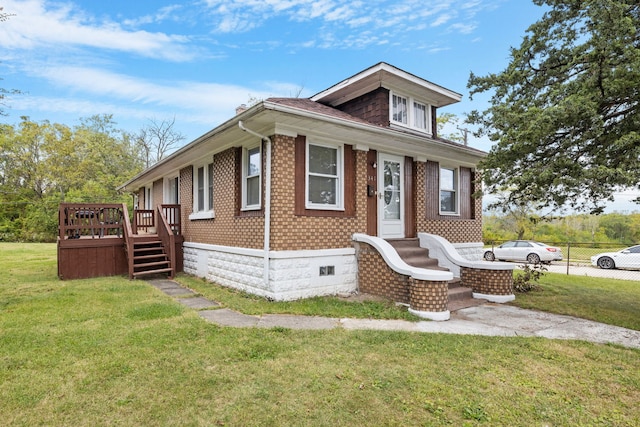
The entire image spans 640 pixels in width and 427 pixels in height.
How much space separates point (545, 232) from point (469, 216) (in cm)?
2886

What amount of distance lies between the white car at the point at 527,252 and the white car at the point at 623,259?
228 centimetres

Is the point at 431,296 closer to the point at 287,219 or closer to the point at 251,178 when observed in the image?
the point at 287,219

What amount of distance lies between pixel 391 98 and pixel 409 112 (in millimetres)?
701

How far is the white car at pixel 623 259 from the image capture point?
1534 centimetres

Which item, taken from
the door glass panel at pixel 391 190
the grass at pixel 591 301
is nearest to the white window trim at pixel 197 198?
the door glass panel at pixel 391 190

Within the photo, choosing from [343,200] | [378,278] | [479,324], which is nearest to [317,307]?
[378,278]

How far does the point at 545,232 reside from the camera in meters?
33.3

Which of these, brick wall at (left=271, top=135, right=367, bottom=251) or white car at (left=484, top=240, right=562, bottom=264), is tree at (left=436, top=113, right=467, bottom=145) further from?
brick wall at (left=271, top=135, right=367, bottom=251)

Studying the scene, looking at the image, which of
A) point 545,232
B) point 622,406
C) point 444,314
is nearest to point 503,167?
point 444,314

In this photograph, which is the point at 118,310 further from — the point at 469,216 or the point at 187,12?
the point at 187,12

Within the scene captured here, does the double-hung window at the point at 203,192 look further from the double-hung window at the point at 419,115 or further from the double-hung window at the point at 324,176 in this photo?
the double-hung window at the point at 419,115

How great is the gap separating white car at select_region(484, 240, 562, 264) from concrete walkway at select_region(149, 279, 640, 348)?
13.8 meters

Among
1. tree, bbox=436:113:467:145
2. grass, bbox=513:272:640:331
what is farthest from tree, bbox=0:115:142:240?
grass, bbox=513:272:640:331

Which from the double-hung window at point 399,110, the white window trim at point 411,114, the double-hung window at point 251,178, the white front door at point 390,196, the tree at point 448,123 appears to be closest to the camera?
the double-hung window at point 251,178
